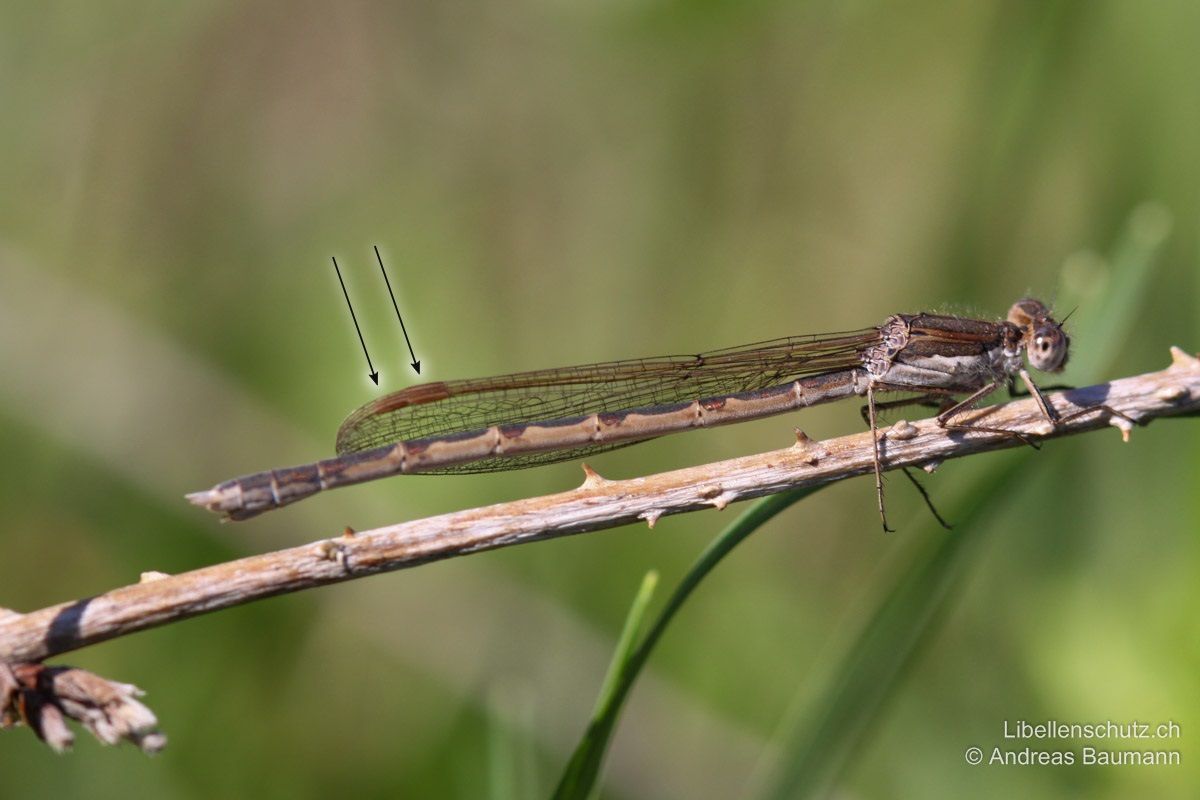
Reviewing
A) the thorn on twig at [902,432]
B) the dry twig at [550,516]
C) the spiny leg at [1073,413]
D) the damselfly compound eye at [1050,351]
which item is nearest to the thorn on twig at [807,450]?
the dry twig at [550,516]

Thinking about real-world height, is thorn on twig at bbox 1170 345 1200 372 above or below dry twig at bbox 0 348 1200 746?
above

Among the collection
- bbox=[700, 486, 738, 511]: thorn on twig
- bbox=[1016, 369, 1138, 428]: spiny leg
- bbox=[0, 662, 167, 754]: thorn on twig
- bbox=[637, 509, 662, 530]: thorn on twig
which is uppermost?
bbox=[1016, 369, 1138, 428]: spiny leg

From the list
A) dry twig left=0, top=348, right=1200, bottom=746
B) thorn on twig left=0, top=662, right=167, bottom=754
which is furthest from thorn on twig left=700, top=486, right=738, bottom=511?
thorn on twig left=0, top=662, right=167, bottom=754

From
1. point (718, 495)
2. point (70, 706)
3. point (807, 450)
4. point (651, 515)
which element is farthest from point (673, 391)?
point (70, 706)

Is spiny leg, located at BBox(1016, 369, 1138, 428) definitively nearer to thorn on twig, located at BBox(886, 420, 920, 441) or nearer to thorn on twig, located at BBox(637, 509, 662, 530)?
thorn on twig, located at BBox(886, 420, 920, 441)

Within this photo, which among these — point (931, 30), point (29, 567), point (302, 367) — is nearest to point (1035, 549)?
point (931, 30)

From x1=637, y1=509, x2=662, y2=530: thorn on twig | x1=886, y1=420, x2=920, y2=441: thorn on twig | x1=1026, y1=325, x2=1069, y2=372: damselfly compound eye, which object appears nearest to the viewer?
x1=637, y1=509, x2=662, y2=530: thorn on twig

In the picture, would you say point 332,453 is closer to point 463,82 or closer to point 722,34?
point 463,82
